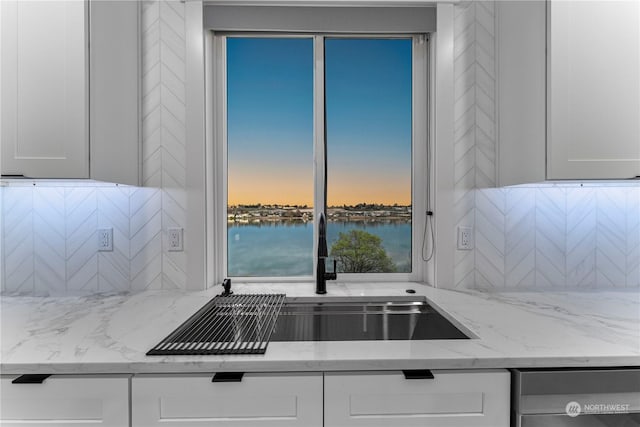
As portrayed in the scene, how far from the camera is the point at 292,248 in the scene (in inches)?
75.4

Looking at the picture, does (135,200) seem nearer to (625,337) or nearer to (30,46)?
(30,46)

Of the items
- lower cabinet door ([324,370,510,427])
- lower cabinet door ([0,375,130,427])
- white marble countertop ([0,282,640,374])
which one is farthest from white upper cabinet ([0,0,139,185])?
lower cabinet door ([324,370,510,427])

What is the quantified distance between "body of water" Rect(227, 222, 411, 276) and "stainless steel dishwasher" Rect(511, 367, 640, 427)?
0.96 meters

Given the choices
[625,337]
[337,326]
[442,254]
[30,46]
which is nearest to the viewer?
[625,337]

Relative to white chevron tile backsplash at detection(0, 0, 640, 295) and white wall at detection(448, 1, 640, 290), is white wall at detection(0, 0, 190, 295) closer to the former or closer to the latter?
white chevron tile backsplash at detection(0, 0, 640, 295)

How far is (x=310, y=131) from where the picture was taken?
187cm

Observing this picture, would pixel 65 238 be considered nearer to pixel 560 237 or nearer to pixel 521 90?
pixel 521 90

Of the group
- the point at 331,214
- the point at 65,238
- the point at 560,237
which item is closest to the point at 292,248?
the point at 331,214

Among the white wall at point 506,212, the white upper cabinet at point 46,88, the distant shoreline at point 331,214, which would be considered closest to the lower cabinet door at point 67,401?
the white upper cabinet at point 46,88

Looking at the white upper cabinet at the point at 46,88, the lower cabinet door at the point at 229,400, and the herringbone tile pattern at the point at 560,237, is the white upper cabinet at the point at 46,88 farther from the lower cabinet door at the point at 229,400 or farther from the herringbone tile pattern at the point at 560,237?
the herringbone tile pattern at the point at 560,237

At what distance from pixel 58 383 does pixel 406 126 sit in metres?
1.83

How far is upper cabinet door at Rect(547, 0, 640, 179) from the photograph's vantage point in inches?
51.0

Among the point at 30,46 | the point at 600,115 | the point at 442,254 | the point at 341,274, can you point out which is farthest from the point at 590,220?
the point at 30,46

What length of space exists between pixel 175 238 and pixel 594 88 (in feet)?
6.39
